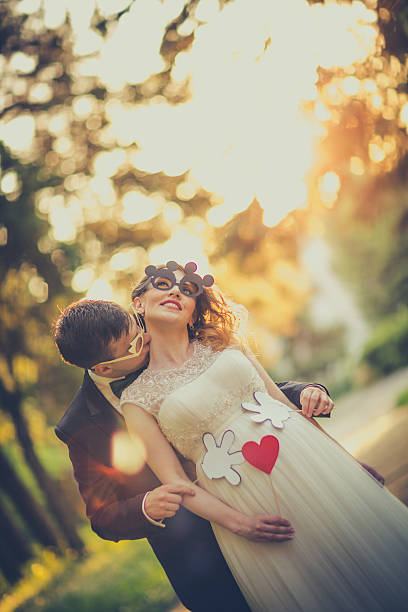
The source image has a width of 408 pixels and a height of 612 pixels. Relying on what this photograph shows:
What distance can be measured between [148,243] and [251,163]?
7.70ft

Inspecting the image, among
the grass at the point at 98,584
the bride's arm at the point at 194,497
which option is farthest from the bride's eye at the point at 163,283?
the grass at the point at 98,584

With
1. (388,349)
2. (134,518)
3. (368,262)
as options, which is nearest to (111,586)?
(134,518)

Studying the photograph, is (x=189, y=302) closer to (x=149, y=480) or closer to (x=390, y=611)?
(x=149, y=480)

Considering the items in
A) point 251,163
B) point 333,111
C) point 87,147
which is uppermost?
point 333,111

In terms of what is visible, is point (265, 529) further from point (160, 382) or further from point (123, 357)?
point (123, 357)

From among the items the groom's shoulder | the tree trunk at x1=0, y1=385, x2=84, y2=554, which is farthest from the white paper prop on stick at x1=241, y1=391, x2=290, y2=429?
the tree trunk at x1=0, y1=385, x2=84, y2=554

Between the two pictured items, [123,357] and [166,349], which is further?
[166,349]

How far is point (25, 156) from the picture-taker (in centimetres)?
542

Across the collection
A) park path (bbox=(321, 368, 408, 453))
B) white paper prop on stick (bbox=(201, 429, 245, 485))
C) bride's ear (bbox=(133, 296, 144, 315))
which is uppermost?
bride's ear (bbox=(133, 296, 144, 315))

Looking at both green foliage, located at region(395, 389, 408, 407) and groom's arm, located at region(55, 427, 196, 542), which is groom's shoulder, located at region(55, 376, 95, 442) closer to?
groom's arm, located at region(55, 427, 196, 542)

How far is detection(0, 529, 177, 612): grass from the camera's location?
4.96 m

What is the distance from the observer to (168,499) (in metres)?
2.08

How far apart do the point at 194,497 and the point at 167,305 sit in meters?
0.96

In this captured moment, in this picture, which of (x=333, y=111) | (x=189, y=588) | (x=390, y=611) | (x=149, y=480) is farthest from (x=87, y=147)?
(x=390, y=611)
